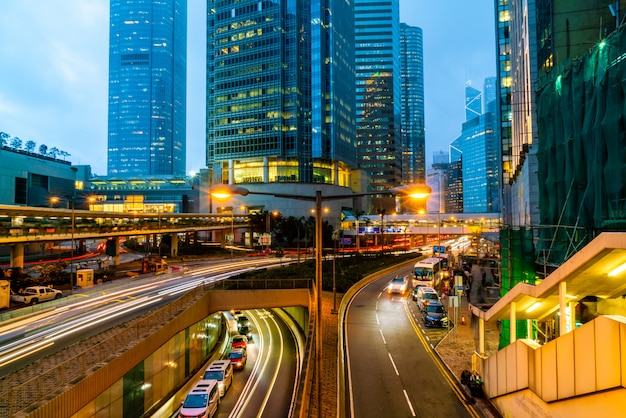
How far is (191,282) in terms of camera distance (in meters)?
41.3

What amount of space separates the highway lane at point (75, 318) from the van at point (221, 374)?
6.76 m

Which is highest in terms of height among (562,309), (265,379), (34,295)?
(562,309)

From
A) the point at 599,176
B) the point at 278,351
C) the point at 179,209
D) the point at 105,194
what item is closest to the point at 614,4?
the point at 599,176

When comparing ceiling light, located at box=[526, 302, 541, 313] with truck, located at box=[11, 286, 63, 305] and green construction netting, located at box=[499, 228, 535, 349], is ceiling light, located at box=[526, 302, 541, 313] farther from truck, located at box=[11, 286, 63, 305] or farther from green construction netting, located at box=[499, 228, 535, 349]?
truck, located at box=[11, 286, 63, 305]

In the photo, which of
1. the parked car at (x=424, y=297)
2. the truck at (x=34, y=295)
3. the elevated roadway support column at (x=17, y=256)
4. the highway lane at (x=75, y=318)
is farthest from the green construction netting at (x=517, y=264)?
the elevated roadway support column at (x=17, y=256)

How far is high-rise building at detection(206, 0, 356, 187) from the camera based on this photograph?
112562 millimetres

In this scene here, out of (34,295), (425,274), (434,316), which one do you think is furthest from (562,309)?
(34,295)

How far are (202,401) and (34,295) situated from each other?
21.8 meters

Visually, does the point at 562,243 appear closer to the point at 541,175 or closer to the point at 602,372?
the point at 541,175

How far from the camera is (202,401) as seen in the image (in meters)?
20.2

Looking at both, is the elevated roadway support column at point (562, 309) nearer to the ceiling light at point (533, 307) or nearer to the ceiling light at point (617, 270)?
the ceiling light at point (617, 270)

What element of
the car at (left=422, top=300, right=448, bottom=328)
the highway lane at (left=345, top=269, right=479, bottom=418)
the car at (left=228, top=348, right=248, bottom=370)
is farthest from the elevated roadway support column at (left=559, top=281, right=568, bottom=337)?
the car at (left=228, top=348, right=248, bottom=370)

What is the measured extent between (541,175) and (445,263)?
35.3m

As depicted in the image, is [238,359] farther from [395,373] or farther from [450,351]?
[450,351]
